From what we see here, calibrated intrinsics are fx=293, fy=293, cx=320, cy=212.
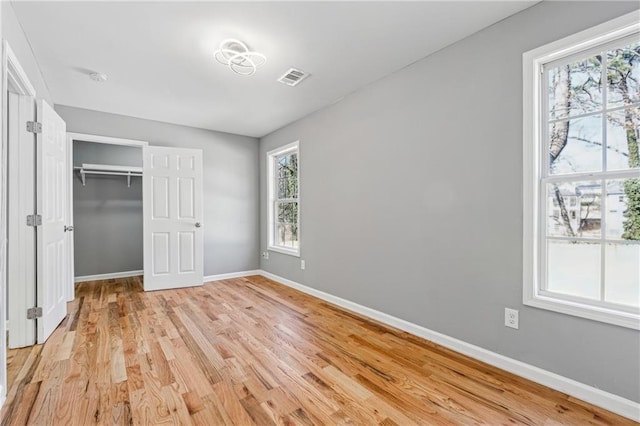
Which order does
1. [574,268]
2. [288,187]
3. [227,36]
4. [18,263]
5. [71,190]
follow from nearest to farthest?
[574,268], [227,36], [18,263], [71,190], [288,187]

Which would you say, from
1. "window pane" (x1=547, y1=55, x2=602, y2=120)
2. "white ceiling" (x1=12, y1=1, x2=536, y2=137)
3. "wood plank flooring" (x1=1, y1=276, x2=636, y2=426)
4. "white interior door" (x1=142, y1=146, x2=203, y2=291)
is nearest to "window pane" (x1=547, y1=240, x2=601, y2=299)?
"wood plank flooring" (x1=1, y1=276, x2=636, y2=426)

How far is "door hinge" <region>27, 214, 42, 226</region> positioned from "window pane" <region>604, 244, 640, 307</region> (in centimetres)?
409

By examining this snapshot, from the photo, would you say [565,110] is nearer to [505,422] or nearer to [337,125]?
[505,422]

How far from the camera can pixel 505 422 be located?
1.52 m

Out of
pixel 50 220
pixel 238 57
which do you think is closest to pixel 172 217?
pixel 50 220

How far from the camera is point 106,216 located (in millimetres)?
5000

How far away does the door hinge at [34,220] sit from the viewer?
2.41 metres

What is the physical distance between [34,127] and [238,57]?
5.90ft

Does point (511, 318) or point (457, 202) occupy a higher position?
point (457, 202)

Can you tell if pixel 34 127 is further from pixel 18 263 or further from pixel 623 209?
pixel 623 209

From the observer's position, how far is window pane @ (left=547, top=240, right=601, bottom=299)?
1737mm

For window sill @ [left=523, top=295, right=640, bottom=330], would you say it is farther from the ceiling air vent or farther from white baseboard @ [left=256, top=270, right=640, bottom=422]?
the ceiling air vent

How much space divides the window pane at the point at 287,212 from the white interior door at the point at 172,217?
4.02ft

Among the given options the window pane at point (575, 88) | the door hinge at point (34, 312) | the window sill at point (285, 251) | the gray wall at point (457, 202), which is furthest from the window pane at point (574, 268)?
the door hinge at point (34, 312)
